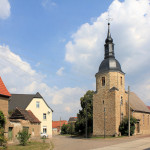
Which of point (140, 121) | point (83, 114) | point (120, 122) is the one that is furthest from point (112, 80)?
point (83, 114)

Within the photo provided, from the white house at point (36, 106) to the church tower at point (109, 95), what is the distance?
447 inches

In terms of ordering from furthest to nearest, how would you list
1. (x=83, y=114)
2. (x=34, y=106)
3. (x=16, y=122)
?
(x=83, y=114) → (x=34, y=106) → (x=16, y=122)

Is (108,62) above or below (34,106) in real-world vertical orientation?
above

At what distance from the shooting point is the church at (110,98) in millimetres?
34406

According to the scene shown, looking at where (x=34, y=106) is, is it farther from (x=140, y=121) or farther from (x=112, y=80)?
(x=140, y=121)

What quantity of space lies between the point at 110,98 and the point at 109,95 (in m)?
0.57

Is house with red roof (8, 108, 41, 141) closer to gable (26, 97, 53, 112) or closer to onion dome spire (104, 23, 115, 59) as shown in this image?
gable (26, 97, 53, 112)

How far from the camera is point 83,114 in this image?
4728cm

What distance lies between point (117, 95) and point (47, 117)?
16337 millimetres

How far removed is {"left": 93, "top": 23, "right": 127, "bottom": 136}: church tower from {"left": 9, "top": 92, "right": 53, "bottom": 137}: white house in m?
11.4

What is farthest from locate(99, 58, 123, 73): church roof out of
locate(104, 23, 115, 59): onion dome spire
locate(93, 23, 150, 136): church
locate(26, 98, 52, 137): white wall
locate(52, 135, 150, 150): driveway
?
locate(26, 98, 52, 137): white wall

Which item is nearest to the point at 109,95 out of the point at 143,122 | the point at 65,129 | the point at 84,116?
the point at 143,122

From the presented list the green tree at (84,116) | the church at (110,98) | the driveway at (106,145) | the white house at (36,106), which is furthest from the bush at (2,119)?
the green tree at (84,116)

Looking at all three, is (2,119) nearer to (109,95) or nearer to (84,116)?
(109,95)
